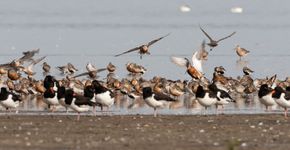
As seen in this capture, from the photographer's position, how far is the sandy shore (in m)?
17.2

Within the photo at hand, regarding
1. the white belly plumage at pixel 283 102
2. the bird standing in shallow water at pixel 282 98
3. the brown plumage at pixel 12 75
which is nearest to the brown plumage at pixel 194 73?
the brown plumage at pixel 12 75

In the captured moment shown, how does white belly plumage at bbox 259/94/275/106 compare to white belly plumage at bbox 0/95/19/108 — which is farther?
white belly plumage at bbox 259/94/275/106

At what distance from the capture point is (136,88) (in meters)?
33.9

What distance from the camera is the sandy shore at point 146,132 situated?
17.2 metres

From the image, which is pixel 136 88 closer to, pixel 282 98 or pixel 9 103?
pixel 9 103

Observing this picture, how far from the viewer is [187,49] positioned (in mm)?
55125

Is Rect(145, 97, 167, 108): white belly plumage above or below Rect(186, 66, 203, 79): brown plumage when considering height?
below

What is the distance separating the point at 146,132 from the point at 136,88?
14.0 m

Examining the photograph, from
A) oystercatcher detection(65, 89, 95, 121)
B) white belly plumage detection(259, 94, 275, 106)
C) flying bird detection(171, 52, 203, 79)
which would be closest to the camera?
oystercatcher detection(65, 89, 95, 121)

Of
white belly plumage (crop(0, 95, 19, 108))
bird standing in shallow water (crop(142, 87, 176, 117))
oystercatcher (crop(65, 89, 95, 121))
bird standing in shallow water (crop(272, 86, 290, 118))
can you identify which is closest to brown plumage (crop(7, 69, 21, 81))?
white belly plumage (crop(0, 95, 19, 108))

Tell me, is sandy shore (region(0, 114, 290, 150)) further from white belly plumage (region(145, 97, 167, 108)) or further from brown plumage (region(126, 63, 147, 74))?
brown plumage (region(126, 63, 147, 74))

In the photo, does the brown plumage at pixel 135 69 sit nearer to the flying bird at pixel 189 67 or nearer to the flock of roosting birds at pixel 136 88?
the flock of roosting birds at pixel 136 88

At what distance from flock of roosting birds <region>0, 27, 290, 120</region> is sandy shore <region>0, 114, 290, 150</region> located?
73.2 inches

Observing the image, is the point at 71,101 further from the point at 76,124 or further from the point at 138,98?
the point at 138,98
